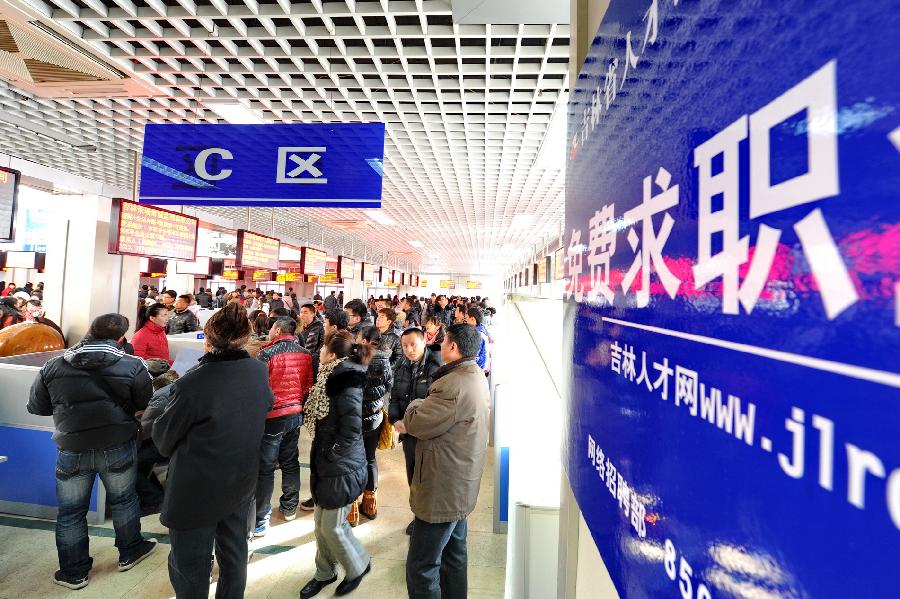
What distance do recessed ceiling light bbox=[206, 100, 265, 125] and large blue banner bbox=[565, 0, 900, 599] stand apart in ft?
14.2

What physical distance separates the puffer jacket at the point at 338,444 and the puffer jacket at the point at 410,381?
0.98 metres

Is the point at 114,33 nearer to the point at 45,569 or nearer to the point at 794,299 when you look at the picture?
the point at 45,569

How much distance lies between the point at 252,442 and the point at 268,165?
209 centimetres

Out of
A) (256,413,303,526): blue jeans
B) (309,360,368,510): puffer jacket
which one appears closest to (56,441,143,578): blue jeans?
(256,413,303,526): blue jeans

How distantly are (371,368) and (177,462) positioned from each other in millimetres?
1235

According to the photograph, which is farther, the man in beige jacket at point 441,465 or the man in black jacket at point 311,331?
the man in black jacket at point 311,331

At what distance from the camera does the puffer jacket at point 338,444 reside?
2.45 metres

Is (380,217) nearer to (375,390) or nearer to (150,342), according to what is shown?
(150,342)

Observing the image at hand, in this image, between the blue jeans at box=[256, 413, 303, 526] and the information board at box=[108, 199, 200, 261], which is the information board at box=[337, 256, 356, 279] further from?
the blue jeans at box=[256, 413, 303, 526]

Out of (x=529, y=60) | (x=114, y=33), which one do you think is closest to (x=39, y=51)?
(x=114, y=33)

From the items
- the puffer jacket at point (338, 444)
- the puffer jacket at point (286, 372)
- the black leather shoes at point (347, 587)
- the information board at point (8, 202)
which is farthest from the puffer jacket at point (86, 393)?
the information board at point (8, 202)

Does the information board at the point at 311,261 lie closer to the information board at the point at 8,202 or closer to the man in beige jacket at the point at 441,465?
the information board at the point at 8,202

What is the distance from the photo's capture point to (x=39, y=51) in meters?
3.22

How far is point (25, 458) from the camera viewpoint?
3381mm
